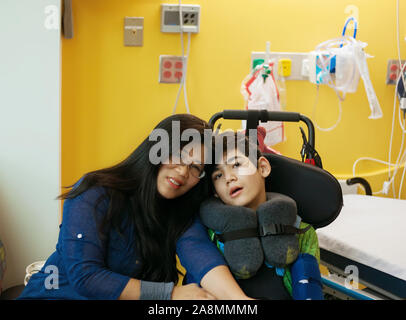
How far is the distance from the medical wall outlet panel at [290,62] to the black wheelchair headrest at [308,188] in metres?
1.24

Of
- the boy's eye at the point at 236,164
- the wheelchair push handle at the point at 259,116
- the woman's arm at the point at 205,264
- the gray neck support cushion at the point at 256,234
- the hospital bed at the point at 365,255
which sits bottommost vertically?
the hospital bed at the point at 365,255

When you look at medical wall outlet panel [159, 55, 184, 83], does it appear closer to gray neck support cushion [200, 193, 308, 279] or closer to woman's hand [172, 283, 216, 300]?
gray neck support cushion [200, 193, 308, 279]

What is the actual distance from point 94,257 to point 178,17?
1.62 meters

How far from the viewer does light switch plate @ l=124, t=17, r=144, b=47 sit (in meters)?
2.41

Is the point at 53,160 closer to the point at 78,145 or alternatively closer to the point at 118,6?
the point at 78,145

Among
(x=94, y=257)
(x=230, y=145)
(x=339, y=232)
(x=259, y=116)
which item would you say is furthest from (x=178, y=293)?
(x=339, y=232)

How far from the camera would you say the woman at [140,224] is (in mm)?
1186

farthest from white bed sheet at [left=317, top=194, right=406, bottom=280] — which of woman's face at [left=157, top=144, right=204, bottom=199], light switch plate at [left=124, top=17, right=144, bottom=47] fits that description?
light switch plate at [left=124, top=17, right=144, bottom=47]

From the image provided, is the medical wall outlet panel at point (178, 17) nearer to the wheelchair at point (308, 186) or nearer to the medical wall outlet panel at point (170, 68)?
the medical wall outlet panel at point (170, 68)

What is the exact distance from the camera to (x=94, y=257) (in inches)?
46.0

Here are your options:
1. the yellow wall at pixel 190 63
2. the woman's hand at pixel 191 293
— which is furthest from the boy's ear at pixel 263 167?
the yellow wall at pixel 190 63

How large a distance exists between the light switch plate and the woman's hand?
1618 mm

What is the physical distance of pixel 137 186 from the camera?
1.35m

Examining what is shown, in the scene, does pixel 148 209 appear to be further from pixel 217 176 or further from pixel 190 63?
pixel 190 63
